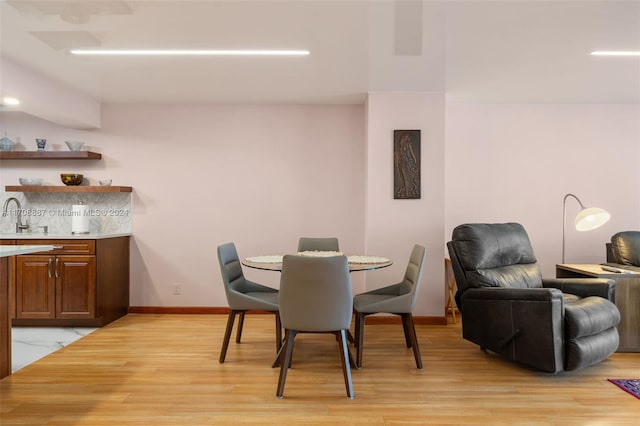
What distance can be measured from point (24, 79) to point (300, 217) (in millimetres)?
3003

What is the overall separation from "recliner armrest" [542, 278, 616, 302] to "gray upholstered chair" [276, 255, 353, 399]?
6.94ft

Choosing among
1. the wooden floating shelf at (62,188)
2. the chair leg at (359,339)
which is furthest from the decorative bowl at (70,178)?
the chair leg at (359,339)

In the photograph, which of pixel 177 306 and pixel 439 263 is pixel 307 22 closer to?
pixel 439 263

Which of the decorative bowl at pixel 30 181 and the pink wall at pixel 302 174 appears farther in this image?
the pink wall at pixel 302 174

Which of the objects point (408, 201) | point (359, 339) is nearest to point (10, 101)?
point (359, 339)

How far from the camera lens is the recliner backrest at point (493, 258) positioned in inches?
140

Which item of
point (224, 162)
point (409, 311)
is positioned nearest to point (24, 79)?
point (224, 162)

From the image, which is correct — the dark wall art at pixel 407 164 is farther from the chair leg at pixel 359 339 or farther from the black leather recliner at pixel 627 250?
the black leather recliner at pixel 627 250

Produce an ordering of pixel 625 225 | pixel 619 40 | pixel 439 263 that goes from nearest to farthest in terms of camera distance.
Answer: pixel 619 40 < pixel 439 263 < pixel 625 225

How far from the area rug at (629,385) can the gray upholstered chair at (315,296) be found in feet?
6.04

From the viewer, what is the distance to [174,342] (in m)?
3.97

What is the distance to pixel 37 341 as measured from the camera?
4.00 m

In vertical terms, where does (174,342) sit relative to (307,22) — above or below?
below

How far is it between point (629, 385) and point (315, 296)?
88.3 inches
